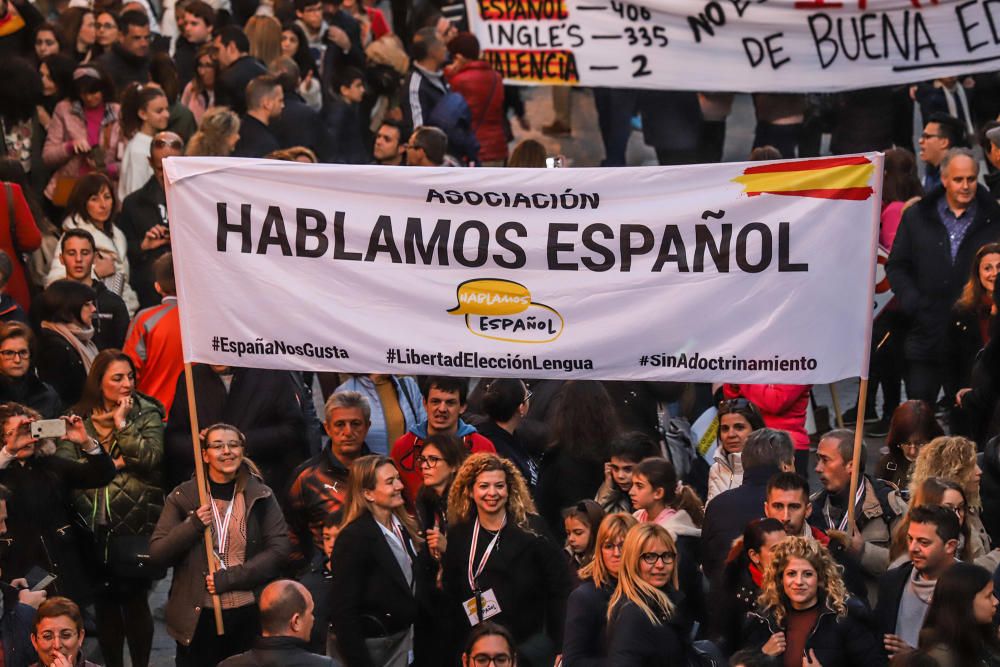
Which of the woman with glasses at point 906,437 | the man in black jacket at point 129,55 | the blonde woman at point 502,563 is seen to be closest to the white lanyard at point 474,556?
the blonde woman at point 502,563

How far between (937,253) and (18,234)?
5.64 meters

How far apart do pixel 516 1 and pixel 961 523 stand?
24.7ft

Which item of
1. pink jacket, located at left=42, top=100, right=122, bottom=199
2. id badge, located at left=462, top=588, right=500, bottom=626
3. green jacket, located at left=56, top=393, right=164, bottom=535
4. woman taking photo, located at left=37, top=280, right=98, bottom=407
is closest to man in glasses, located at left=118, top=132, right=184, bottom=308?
pink jacket, located at left=42, top=100, right=122, bottom=199

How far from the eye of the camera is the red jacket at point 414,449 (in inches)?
405

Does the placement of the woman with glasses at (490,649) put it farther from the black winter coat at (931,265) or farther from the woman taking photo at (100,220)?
the woman taking photo at (100,220)

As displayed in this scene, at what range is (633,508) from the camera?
9750mm

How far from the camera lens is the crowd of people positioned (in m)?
8.44

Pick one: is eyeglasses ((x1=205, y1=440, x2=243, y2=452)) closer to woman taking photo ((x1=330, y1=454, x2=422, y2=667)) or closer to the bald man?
woman taking photo ((x1=330, y1=454, x2=422, y2=667))

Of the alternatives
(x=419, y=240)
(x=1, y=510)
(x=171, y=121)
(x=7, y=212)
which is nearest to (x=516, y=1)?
(x=171, y=121)

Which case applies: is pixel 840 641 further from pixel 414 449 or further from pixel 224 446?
pixel 224 446

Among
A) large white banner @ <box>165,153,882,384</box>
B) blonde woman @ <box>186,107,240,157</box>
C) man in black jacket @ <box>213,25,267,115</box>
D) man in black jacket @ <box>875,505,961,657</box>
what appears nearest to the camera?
man in black jacket @ <box>875,505,961,657</box>

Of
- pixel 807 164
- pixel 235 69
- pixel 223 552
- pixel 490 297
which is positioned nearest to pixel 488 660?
pixel 223 552

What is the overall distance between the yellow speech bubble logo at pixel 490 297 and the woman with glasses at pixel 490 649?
1.58 m

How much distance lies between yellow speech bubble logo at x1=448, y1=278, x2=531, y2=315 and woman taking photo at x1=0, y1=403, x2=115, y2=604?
1.85 m
